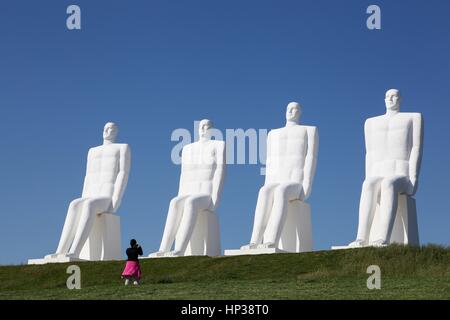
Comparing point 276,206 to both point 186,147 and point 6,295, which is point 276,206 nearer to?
point 186,147

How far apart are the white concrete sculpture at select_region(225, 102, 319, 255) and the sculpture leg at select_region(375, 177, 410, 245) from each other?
7.34 ft

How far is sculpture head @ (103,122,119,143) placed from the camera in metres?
28.2

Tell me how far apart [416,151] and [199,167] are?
5.65 meters

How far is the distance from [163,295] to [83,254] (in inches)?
434

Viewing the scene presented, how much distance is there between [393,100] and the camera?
25.0 metres

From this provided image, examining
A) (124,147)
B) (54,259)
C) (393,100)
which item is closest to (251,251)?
(393,100)

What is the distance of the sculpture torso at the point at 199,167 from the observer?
26.4 meters

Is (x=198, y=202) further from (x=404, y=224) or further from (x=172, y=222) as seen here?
(x=404, y=224)

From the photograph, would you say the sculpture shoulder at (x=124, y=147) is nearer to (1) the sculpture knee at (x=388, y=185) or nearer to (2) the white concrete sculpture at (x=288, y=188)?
(2) the white concrete sculpture at (x=288, y=188)

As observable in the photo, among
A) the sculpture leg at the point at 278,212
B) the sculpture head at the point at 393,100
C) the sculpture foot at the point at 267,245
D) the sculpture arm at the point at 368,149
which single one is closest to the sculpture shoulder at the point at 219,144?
the sculpture leg at the point at 278,212

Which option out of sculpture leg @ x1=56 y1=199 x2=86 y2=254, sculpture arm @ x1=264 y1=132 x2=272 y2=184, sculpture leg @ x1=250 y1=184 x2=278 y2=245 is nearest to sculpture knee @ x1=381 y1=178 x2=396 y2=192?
sculpture leg @ x1=250 y1=184 x2=278 y2=245

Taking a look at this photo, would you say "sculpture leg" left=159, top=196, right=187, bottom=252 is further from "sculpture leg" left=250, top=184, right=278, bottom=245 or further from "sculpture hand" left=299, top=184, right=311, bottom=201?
"sculpture hand" left=299, top=184, right=311, bottom=201

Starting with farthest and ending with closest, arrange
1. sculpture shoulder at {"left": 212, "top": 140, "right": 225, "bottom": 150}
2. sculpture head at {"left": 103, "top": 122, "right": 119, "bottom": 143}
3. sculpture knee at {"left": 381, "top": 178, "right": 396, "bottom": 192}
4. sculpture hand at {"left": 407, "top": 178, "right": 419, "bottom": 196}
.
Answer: sculpture head at {"left": 103, "top": 122, "right": 119, "bottom": 143} < sculpture shoulder at {"left": 212, "top": 140, "right": 225, "bottom": 150} < sculpture hand at {"left": 407, "top": 178, "right": 419, "bottom": 196} < sculpture knee at {"left": 381, "top": 178, "right": 396, "bottom": 192}

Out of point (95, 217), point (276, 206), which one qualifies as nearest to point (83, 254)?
point (95, 217)
